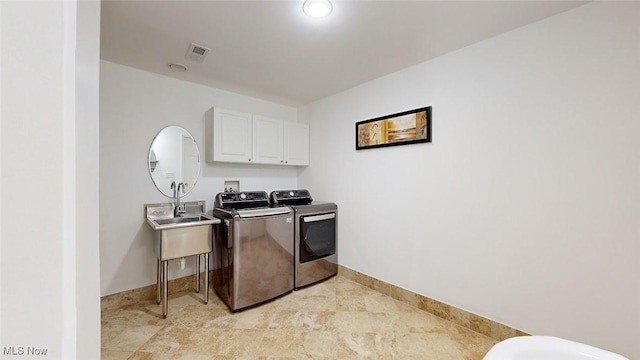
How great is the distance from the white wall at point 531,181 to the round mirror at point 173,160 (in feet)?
7.24

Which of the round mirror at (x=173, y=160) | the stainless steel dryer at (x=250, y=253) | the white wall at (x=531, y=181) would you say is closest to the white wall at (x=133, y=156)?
the round mirror at (x=173, y=160)

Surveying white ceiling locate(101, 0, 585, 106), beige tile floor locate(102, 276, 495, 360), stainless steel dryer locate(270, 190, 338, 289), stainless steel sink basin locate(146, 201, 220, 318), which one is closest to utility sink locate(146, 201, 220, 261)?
stainless steel sink basin locate(146, 201, 220, 318)

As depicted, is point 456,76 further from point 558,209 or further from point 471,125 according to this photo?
point 558,209

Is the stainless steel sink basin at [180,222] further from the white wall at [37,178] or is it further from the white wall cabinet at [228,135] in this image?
the white wall at [37,178]

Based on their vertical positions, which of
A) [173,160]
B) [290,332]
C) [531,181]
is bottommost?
[290,332]

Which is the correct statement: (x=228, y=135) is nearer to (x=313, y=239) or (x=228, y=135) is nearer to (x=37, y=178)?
(x=313, y=239)

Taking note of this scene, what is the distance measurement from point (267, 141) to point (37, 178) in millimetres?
3008

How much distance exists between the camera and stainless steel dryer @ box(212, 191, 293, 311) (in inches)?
90.0

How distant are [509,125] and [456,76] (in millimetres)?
618

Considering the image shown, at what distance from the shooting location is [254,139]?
119 inches

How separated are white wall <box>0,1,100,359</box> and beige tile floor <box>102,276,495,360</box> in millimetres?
1857

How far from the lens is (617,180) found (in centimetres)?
146

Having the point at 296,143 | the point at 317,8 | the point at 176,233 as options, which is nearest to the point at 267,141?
the point at 296,143

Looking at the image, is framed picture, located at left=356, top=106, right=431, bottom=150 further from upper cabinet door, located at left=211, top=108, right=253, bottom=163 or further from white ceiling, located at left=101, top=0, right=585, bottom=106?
upper cabinet door, located at left=211, top=108, right=253, bottom=163
